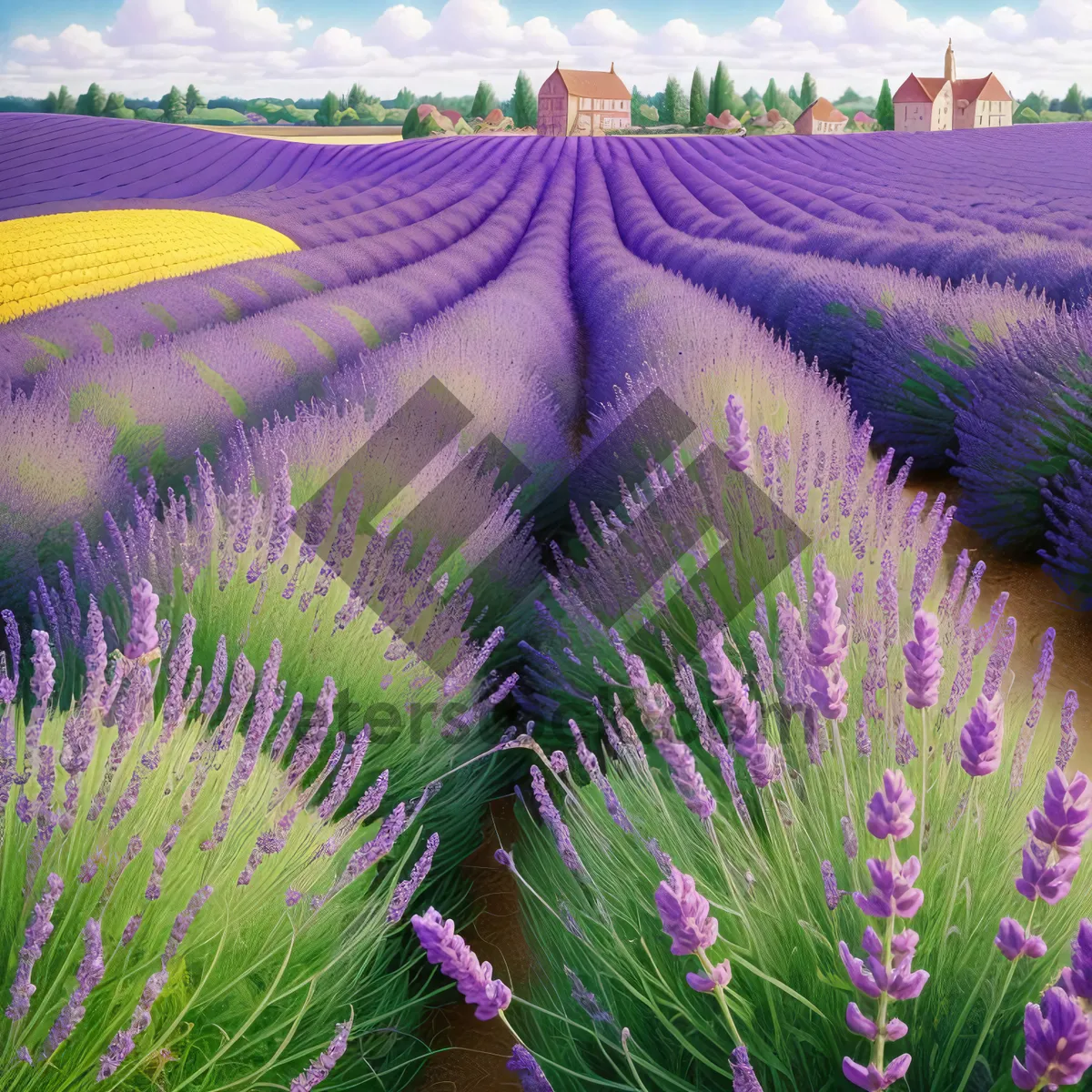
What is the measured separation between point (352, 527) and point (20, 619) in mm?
946

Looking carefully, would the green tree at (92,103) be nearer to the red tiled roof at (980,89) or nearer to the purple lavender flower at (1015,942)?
the purple lavender flower at (1015,942)

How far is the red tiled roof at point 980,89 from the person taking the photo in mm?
37688

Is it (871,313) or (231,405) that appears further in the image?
(871,313)

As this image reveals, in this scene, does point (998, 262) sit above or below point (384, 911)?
above

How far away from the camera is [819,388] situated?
327 cm

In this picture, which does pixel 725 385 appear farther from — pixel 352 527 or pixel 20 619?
pixel 20 619

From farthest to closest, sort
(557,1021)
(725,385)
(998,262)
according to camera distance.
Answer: (998,262) → (725,385) → (557,1021)

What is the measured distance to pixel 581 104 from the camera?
127 feet

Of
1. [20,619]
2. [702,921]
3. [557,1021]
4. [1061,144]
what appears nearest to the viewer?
[702,921]

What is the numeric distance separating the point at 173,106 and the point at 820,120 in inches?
941

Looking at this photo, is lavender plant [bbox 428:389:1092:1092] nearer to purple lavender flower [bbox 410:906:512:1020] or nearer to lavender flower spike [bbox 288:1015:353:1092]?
purple lavender flower [bbox 410:906:512:1020]

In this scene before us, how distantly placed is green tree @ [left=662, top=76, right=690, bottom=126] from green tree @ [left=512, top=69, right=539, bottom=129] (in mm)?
5627

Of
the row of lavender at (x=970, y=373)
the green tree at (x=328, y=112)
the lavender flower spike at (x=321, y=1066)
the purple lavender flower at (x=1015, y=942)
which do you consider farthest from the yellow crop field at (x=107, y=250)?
the green tree at (x=328, y=112)

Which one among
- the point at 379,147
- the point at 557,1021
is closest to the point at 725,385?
the point at 557,1021
